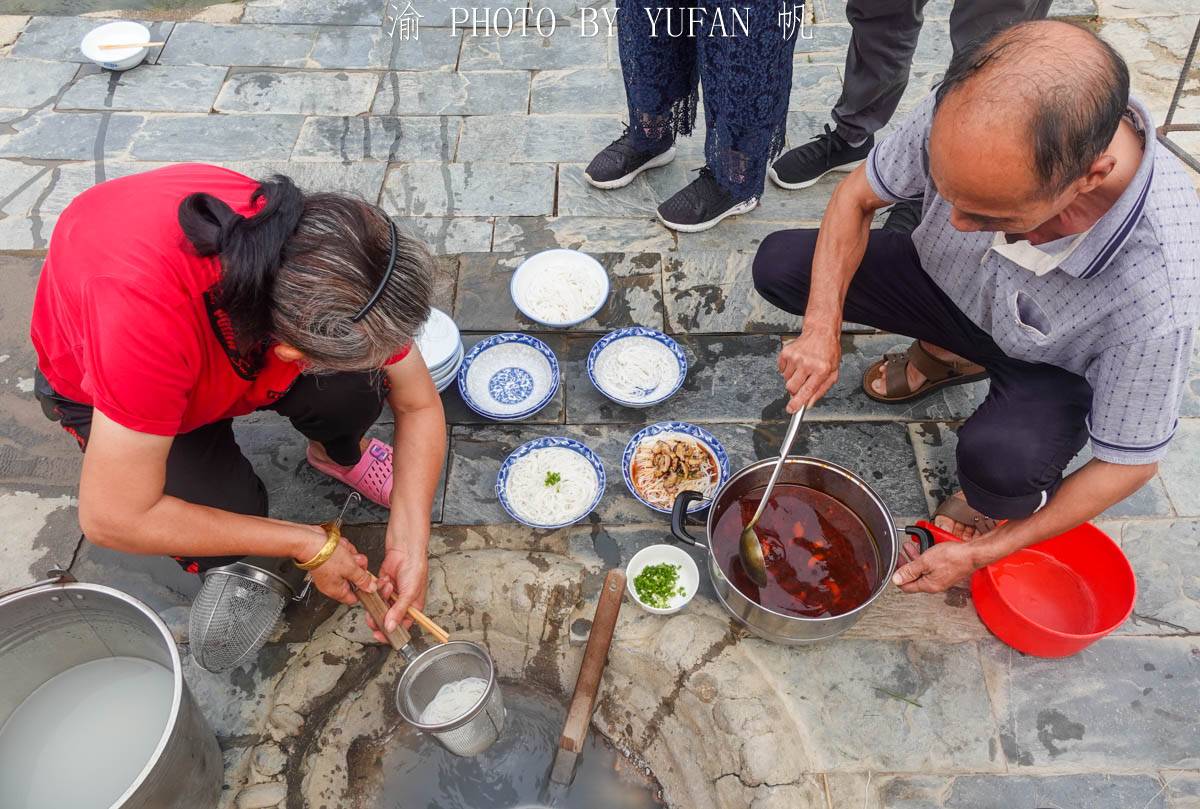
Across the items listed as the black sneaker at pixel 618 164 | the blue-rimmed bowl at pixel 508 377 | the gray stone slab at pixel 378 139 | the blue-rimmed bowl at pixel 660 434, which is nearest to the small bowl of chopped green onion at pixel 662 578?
the blue-rimmed bowl at pixel 660 434

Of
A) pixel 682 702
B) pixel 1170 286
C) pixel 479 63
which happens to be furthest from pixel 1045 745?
pixel 479 63

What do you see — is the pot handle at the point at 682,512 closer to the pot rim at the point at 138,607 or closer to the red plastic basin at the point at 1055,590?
the red plastic basin at the point at 1055,590

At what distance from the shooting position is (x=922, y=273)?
2934 millimetres

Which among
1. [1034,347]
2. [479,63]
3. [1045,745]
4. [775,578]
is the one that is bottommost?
[1045,745]

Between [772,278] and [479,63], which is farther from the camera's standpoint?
[479,63]

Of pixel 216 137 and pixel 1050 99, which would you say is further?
pixel 216 137

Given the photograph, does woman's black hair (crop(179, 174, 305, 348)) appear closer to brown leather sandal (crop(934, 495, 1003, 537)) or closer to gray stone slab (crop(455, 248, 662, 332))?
gray stone slab (crop(455, 248, 662, 332))

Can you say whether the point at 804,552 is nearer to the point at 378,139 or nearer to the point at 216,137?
the point at 378,139

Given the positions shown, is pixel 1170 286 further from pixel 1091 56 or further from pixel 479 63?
pixel 479 63

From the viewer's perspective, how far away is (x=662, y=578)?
2.81 metres

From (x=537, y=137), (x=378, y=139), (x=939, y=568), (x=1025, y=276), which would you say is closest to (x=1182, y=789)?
(x=939, y=568)

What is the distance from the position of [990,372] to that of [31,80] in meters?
5.78

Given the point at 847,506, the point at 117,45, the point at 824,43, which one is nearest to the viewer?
the point at 847,506

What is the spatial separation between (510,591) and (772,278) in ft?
5.28
